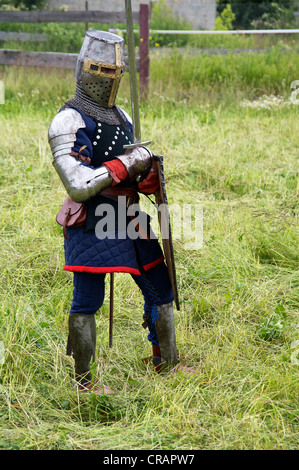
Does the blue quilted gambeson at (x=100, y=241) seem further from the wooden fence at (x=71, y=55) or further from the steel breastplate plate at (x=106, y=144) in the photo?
the wooden fence at (x=71, y=55)

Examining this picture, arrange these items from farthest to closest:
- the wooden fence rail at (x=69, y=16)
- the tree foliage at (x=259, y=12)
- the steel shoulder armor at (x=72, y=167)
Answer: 1. the tree foliage at (x=259, y=12)
2. the wooden fence rail at (x=69, y=16)
3. the steel shoulder armor at (x=72, y=167)

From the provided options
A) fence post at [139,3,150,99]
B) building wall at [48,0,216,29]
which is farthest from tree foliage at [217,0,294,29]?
fence post at [139,3,150,99]

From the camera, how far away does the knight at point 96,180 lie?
7.40 ft

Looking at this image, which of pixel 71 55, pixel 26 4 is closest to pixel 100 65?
pixel 71 55

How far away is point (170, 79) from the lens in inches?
299

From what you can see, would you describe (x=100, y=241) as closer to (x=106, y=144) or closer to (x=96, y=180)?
(x=96, y=180)

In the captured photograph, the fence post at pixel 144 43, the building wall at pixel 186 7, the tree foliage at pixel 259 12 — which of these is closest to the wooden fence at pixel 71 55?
the fence post at pixel 144 43

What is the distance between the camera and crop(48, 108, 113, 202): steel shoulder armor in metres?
2.23

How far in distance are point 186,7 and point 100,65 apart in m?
14.6

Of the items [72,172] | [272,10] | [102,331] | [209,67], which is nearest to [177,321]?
[102,331]

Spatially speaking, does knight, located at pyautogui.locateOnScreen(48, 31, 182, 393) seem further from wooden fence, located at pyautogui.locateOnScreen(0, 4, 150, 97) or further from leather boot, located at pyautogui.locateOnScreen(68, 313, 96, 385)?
wooden fence, located at pyautogui.locateOnScreen(0, 4, 150, 97)
